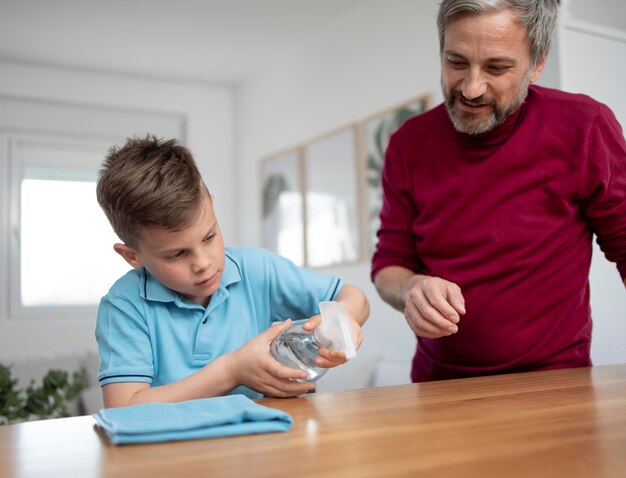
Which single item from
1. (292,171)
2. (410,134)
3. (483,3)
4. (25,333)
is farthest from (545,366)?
(25,333)

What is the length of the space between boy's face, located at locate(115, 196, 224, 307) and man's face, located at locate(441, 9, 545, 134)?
59 centimetres

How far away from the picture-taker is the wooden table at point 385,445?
1.84ft

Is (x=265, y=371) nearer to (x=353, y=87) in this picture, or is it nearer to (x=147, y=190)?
(x=147, y=190)

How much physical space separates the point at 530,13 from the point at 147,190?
0.84 meters

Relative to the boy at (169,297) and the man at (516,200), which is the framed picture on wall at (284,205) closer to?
the man at (516,200)

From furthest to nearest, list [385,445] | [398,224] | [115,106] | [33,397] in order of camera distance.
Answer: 1. [115,106]
2. [33,397]
3. [398,224]
4. [385,445]

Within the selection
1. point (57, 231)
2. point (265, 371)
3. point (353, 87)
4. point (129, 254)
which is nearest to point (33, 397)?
point (129, 254)

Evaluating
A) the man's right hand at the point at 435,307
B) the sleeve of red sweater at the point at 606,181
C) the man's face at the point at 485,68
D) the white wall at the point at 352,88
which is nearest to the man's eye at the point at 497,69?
the man's face at the point at 485,68

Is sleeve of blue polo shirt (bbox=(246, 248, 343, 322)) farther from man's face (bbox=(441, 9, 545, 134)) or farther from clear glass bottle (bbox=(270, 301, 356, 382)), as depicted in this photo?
man's face (bbox=(441, 9, 545, 134))

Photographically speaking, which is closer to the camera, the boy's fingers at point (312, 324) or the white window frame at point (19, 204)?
the boy's fingers at point (312, 324)

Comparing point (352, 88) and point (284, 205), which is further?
point (284, 205)

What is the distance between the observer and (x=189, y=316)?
46.9 inches

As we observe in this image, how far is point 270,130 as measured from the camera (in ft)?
19.1

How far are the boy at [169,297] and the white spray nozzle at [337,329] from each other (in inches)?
5.7
